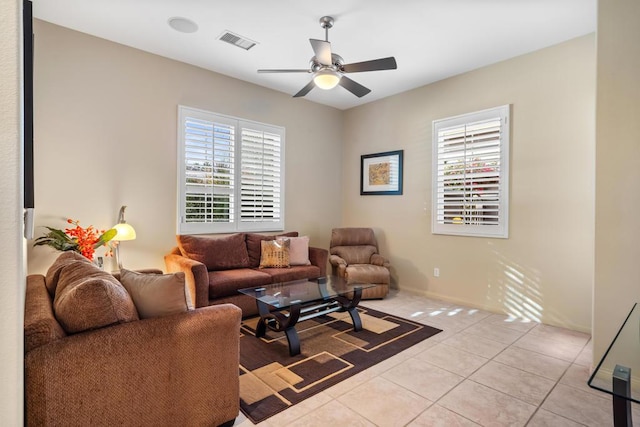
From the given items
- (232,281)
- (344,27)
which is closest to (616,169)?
(344,27)

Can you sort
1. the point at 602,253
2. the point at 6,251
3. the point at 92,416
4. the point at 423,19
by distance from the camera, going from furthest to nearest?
1. the point at 423,19
2. the point at 602,253
3. the point at 92,416
4. the point at 6,251

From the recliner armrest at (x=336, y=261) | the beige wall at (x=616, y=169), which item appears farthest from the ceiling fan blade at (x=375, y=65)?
the recliner armrest at (x=336, y=261)

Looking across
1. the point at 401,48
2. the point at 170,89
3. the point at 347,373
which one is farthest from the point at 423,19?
the point at 347,373

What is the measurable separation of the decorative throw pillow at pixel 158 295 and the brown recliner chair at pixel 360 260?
2.84m

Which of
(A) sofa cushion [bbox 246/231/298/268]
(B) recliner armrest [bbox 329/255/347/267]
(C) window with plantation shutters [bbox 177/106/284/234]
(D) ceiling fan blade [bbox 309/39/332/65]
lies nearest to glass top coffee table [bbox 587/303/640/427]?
(D) ceiling fan blade [bbox 309/39/332/65]

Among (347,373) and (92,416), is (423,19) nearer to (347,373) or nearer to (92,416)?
(347,373)

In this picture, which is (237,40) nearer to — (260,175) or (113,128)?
(113,128)

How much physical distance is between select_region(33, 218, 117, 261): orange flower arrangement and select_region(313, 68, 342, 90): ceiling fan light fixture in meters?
2.52

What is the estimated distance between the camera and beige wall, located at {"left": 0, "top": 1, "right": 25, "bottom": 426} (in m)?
0.98

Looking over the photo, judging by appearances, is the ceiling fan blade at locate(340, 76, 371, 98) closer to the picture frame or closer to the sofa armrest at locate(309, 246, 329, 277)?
the picture frame

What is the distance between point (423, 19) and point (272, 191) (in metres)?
2.99

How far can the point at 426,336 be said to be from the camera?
3332mm

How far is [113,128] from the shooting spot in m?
3.70

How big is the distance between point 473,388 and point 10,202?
2754 mm
